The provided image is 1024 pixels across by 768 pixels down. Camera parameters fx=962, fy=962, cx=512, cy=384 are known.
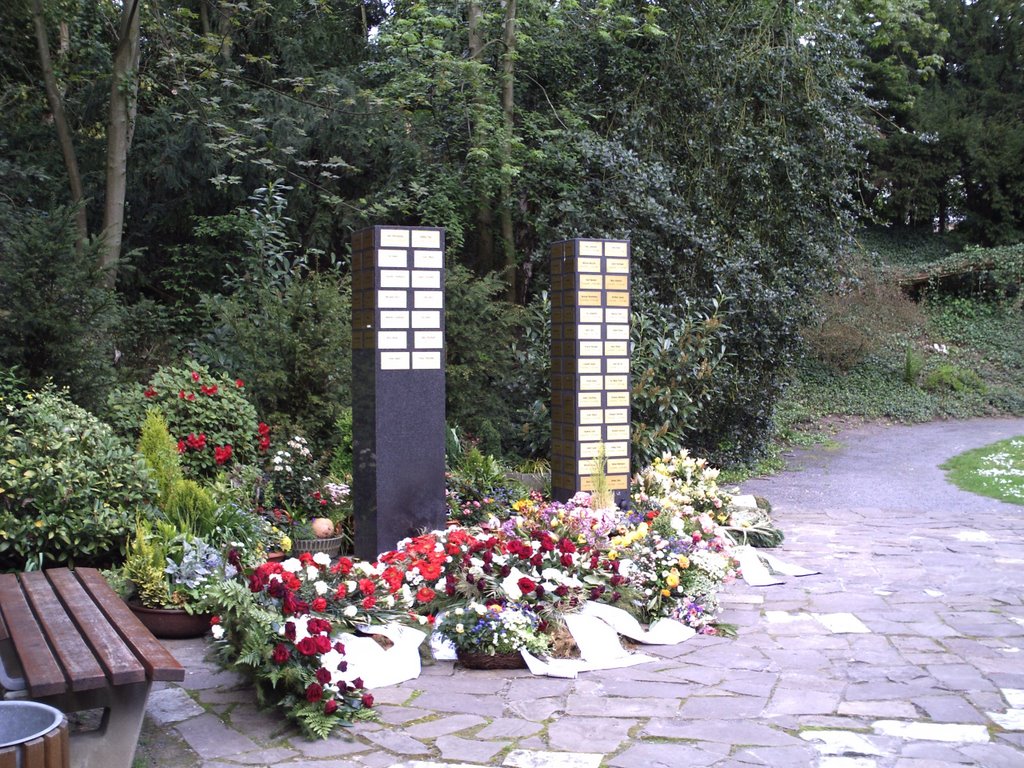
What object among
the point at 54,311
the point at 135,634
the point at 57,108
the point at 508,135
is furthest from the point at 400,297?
the point at 57,108

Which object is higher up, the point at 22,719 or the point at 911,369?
the point at 911,369

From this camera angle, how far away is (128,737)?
10.5ft

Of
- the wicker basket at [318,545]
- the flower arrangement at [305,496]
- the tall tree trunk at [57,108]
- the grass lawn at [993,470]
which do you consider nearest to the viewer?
the wicker basket at [318,545]

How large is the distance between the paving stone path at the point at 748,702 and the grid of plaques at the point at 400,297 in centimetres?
219

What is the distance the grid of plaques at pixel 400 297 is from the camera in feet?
20.2

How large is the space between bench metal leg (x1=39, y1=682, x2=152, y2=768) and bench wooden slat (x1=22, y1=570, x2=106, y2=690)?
0.39 ft

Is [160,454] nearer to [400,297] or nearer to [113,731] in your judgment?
[400,297]

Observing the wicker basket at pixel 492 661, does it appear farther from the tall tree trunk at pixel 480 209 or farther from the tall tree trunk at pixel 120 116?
the tall tree trunk at pixel 480 209

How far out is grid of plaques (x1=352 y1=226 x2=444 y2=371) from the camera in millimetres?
6168

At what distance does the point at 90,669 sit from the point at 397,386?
3309mm

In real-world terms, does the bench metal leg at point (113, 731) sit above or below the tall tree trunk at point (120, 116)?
below

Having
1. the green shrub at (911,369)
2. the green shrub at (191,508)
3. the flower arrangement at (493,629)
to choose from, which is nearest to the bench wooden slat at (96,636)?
the green shrub at (191,508)

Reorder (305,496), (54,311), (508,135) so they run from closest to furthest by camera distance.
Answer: (54,311), (305,496), (508,135)

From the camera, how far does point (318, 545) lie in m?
6.47
